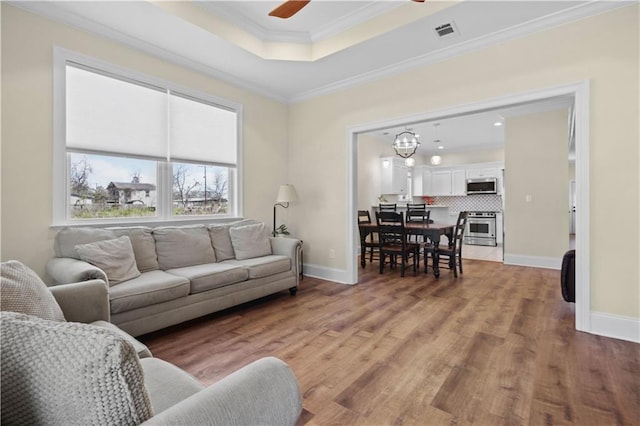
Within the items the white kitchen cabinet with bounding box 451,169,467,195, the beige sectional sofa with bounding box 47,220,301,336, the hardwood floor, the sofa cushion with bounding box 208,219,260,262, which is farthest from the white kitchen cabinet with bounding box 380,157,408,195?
the sofa cushion with bounding box 208,219,260,262

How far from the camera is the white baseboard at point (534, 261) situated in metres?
5.22

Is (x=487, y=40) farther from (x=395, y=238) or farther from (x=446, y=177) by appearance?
(x=446, y=177)

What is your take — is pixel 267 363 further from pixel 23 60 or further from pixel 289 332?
pixel 23 60

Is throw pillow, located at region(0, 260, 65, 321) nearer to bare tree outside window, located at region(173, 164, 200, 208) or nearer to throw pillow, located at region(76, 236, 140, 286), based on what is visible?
throw pillow, located at region(76, 236, 140, 286)

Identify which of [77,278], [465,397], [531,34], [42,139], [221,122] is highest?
[531,34]

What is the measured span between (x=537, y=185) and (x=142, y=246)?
6134 millimetres

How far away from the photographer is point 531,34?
295 centimetres

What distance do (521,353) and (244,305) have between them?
2.63m

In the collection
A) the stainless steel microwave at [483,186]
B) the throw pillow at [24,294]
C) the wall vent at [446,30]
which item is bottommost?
the throw pillow at [24,294]

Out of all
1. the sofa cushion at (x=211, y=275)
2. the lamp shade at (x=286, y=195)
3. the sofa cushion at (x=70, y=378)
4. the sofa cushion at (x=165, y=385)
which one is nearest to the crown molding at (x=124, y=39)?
the lamp shade at (x=286, y=195)

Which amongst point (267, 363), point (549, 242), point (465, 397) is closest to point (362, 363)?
point (465, 397)

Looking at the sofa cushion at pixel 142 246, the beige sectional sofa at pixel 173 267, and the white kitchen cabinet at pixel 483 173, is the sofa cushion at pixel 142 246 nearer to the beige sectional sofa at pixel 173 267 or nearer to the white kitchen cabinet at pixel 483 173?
the beige sectional sofa at pixel 173 267

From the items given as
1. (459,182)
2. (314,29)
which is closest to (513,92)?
(314,29)

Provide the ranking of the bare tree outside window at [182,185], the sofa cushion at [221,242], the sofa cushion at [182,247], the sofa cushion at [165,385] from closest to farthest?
the sofa cushion at [165,385], the sofa cushion at [182,247], the sofa cushion at [221,242], the bare tree outside window at [182,185]
